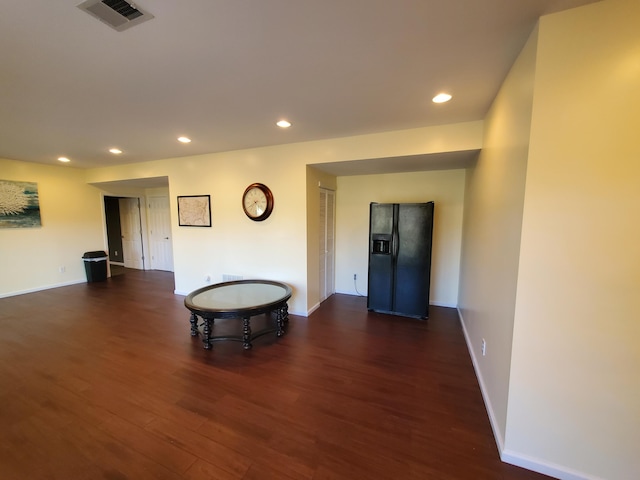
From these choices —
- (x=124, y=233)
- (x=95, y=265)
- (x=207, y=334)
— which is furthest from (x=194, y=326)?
(x=124, y=233)

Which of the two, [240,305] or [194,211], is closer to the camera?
[240,305]

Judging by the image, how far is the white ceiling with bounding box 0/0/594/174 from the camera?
1283 mm

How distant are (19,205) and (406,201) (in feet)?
23.8

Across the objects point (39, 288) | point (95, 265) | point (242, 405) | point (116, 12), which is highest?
point (116, 12)

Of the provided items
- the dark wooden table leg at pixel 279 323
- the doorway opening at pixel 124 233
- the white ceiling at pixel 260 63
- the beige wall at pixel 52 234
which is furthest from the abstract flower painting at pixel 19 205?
the dark wooden table leg at pixel 279 323

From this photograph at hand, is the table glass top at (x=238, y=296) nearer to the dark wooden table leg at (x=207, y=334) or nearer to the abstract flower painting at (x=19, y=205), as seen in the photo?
the dark wooden table leg at (x=207, y=334)

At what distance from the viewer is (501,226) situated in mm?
1807

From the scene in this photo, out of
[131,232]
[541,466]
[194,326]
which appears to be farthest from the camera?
[131,232]

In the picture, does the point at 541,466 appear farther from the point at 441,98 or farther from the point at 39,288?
the point at 39,288

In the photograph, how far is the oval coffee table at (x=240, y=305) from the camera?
9.29 ft

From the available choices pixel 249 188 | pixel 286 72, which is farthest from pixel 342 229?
pixel 286 72

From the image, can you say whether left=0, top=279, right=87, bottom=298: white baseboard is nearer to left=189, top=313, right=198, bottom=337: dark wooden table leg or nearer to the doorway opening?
the doorway opening

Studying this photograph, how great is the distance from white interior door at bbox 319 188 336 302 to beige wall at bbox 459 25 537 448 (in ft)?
7.62

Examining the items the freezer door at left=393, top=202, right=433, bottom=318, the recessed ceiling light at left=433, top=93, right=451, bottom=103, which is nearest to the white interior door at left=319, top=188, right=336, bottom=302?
the freezer door at left=393, top=202, right=433, bottom=318
